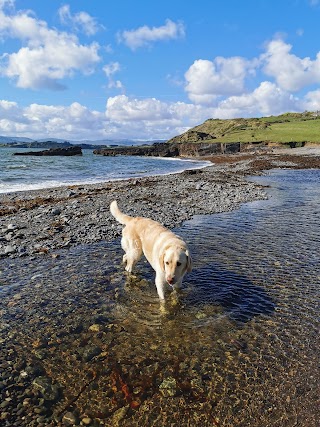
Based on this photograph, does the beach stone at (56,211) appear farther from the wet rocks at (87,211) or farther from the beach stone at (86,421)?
the beach stone at (86,421)

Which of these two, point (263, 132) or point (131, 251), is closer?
point (131, 251)

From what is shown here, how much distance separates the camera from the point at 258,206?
19188mm

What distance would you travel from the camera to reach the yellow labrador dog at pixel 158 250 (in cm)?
688

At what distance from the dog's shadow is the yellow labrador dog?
1005mm

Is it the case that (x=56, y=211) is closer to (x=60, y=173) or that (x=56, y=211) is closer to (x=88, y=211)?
(x=88, y=211)

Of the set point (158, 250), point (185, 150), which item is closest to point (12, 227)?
point (158, 250)

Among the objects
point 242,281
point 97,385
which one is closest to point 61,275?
point 97,385

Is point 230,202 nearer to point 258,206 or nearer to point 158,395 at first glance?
point 258,206

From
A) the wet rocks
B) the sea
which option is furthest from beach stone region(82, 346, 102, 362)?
the sea

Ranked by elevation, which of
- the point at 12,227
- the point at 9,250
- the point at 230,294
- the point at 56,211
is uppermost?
the point at 56,211

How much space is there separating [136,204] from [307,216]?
9457 mm

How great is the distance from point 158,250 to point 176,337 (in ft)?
6.79

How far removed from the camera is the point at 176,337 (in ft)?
20.8

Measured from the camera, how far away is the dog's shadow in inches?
291
